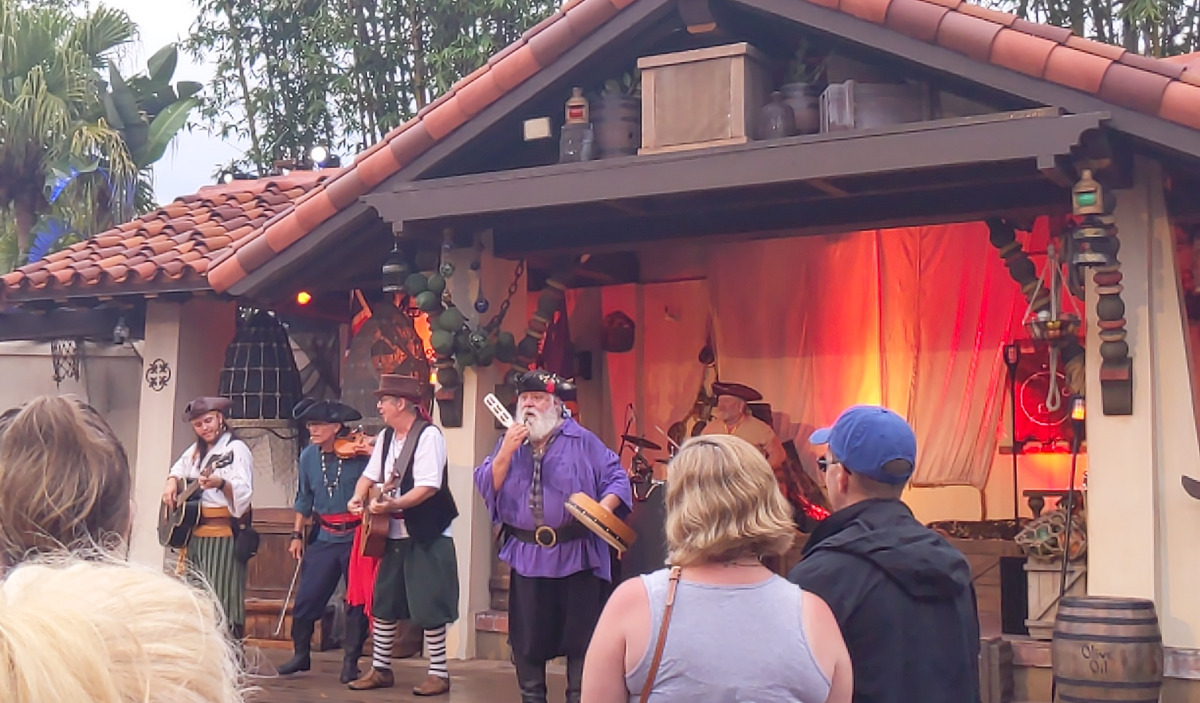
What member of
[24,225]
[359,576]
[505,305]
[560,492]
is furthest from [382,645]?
[24,225]

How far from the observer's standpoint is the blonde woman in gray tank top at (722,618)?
9.02 ft

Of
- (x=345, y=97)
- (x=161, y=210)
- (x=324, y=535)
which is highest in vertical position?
(x=345, y=97)

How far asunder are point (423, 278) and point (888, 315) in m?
3.65

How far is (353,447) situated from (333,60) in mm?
13248

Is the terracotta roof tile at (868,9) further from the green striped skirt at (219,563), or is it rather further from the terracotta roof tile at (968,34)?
the green striped skirt at (219,563)

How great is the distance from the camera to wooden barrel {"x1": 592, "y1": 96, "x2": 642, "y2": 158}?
7871 mm

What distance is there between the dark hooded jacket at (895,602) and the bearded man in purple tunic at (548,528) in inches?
125

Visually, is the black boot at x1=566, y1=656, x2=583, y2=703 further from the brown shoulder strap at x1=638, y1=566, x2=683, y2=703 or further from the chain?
the brown shoulder strap at x1=638, y1=566, x2=683, y2=703

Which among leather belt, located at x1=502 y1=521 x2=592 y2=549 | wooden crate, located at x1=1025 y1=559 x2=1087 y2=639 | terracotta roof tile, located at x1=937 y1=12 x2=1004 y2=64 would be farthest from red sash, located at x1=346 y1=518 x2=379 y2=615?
terracotta roof tile, located at x1=937 y1=12 x2=1004 y2=64

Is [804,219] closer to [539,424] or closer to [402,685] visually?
[539,424]

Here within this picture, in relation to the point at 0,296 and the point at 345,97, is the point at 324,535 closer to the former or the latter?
the point at 0,296

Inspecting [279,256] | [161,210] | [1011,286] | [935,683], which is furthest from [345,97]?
Result: [935,683]

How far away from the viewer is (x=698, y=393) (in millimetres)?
10789

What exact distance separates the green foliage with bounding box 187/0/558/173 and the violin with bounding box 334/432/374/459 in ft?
36.4
